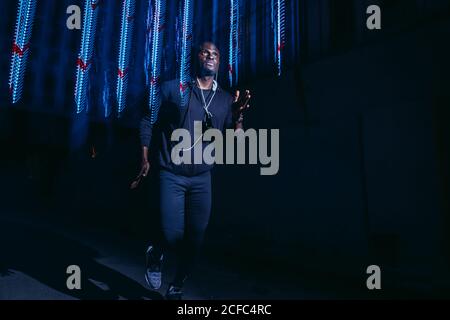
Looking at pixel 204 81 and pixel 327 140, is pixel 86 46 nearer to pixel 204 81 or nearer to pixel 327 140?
pixel 204 81

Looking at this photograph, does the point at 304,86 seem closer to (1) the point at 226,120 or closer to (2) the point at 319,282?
(1) the point at 226,120

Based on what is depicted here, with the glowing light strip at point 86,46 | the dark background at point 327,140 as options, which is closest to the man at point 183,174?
the dark background at point 327,140

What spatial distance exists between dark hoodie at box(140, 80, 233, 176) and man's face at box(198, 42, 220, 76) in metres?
0.19

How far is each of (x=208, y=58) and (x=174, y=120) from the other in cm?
69

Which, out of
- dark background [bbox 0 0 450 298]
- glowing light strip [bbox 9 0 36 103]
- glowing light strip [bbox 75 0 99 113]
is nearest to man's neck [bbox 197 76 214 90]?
dark background [bbox 0 0 450 298]

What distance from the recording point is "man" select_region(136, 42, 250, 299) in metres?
2.84

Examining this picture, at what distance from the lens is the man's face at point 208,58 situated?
10.0 feet

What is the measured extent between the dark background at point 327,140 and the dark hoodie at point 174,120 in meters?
1.71

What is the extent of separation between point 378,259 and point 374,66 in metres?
2.70

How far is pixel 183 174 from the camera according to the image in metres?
2.89

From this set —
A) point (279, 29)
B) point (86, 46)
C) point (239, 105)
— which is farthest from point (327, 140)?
point (86, 46)

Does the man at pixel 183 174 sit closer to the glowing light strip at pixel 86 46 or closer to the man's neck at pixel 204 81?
the man's neck at pixel 204 81

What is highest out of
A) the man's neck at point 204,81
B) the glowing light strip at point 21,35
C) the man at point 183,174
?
the glowing light strip at point 21,35
